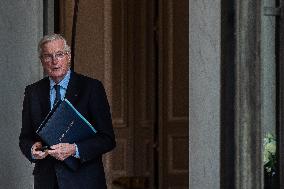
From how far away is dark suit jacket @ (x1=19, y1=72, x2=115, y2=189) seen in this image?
407 centimetres

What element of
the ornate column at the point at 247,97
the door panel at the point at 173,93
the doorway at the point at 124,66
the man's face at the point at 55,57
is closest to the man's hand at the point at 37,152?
the man's face at the point at 55,57

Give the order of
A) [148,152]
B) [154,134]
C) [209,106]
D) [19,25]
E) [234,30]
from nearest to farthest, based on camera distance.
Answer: [234,30]
[209,106]
[19,25]
[154,134]
[148,152]

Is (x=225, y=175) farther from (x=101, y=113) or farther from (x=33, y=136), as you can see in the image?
(x=33, y=136)

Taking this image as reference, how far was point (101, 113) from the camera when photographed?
4078mm

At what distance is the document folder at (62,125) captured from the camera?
13.0 feet

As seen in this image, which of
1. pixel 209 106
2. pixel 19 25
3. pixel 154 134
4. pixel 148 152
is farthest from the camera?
pixel 148 152

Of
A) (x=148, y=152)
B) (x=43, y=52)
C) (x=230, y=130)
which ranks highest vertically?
(x=43, y=52)

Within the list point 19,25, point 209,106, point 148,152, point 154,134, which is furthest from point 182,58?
point 209,106

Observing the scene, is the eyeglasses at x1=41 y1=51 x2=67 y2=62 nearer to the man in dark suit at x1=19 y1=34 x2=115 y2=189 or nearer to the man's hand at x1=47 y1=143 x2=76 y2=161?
the man in dark suit at x1=19 y1=34 x2=115 y2=189

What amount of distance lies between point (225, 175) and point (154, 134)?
435 centimetres

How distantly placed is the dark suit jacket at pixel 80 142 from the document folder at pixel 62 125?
0.07 meters

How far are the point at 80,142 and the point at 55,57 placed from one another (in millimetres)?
441

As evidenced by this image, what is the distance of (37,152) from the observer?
4031mm

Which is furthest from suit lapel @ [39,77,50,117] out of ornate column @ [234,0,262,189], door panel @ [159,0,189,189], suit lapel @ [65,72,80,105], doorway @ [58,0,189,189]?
doorway @ [58,0,189,189]
